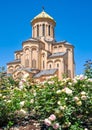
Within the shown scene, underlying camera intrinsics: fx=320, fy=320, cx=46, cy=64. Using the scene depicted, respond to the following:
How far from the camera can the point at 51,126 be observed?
4887 mm

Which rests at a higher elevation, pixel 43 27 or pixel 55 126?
pixel 43 27

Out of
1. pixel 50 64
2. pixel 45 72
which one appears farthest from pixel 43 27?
pixel 45 72

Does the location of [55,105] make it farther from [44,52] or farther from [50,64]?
[44,52]

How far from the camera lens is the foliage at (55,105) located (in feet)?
16.1

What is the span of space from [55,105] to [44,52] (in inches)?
2139

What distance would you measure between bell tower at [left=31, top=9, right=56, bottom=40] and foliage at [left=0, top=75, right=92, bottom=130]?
5498 cm

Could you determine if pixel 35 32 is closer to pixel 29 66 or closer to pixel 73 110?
pixel 29 66

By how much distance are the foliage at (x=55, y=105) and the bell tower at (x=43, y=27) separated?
5498 cm

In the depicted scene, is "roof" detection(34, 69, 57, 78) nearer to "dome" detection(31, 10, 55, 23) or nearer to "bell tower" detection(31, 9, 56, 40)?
"bell tower" detection(31, 9, 56, 40)

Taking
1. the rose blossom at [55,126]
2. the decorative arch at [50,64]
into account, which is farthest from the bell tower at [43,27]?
the rose blossom at [55,126]

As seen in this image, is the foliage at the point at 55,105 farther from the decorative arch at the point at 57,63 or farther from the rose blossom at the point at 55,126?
the decorative arch at the point at 57,63

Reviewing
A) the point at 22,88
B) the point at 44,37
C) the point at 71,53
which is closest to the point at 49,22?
the point at 44,37

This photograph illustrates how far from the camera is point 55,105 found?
16.9 ft

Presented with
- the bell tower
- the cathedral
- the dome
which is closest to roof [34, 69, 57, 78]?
the cathedral
